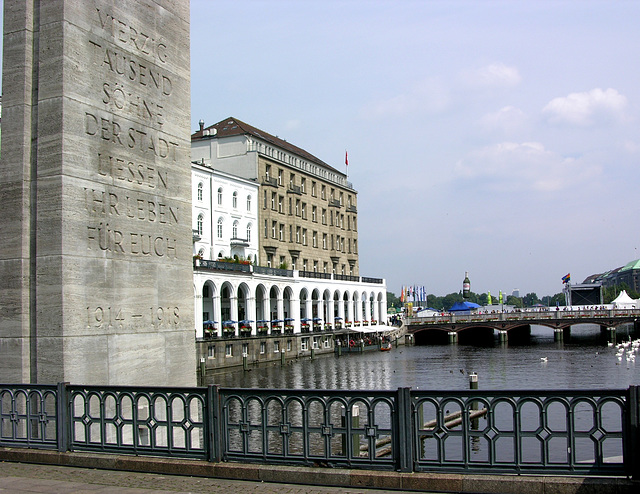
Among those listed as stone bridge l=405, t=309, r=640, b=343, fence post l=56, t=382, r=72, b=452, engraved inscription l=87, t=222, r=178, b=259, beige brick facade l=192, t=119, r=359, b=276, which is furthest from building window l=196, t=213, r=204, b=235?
fence post l=56, t=382, r=72, b=452

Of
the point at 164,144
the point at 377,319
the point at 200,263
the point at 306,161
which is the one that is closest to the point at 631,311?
the point at 377,319

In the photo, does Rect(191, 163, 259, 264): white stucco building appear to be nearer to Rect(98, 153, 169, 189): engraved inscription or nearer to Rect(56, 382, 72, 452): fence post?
Rect(98, 153, 169, 189): engraved inscription

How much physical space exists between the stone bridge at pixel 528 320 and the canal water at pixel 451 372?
24647 mm

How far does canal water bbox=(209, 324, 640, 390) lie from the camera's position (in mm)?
47438

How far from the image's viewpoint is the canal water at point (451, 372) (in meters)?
47.4

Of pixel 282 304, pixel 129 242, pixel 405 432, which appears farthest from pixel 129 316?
pixel 282 304

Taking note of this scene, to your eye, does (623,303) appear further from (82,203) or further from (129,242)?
A: (82,203)

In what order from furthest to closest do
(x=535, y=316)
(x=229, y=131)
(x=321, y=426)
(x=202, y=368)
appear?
(x=535, y=316) → (x=229, y=131) → (x=202, y=368) → (x=321, y=426)

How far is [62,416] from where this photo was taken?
419 inches

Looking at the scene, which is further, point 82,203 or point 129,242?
point 129,242

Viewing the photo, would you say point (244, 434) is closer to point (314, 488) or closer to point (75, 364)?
point (314, 488)

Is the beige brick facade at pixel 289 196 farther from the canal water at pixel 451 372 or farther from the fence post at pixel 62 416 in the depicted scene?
the fence post at pixel 62 416

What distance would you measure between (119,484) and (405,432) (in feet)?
12.7

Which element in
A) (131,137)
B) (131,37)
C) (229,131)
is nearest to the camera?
(131,137)
